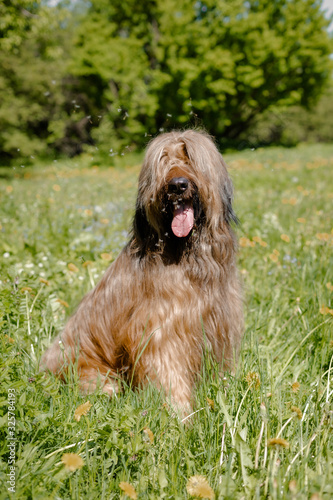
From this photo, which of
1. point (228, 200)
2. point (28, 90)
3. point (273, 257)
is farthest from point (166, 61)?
point (228, 200)

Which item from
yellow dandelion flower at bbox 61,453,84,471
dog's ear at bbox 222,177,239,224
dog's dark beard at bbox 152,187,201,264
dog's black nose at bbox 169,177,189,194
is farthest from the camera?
dog's ear at bbox 222,177,239,224

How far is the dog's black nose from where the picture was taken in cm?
230

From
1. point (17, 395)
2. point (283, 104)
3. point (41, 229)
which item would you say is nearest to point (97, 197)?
point (41, 229)

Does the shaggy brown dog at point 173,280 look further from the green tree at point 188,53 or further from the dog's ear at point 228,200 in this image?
the green tree at point 188,53

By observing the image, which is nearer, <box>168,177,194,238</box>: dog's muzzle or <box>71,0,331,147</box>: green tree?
<box>168,177,194,238</box>: dog's muzzle

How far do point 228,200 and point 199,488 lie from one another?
1.70 m

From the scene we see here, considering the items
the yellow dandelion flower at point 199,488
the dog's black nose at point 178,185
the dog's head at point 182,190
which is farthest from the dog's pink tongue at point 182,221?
the yellow dandelion flower at point 199,488

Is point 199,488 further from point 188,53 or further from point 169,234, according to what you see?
point 188,53

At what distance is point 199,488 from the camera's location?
147 cm

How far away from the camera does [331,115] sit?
47.3 m

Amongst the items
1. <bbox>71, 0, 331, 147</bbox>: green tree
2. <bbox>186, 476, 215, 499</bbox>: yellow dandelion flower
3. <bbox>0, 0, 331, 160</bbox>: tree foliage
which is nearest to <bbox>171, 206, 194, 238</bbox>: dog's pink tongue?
<bbox>186, 476, 215, 499</bbox>: yellow dandelion flower

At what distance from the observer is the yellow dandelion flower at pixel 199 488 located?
1456mm

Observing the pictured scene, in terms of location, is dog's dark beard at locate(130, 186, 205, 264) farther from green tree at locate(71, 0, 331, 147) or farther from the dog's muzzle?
green tree at locate(71, 0, 331, 147)

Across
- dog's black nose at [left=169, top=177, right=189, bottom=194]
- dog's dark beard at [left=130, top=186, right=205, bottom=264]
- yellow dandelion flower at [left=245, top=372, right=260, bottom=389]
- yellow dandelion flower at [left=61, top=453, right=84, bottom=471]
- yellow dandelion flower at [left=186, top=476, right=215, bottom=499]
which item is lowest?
yellow dandelion flower at [left=186, top=476, right=215, bottom=499]
